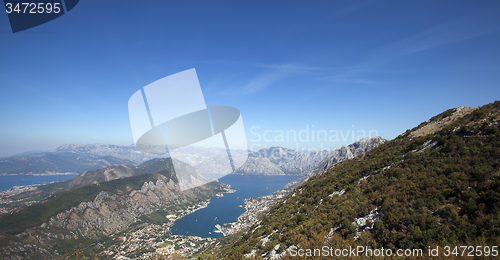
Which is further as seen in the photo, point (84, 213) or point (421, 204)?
point (84, 213)

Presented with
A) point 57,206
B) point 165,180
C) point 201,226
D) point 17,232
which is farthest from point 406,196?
point 165,180

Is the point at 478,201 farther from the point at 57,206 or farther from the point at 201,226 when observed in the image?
the point at 57,206

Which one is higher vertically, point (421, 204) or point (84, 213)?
point (421, 204)

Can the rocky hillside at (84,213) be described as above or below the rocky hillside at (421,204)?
below

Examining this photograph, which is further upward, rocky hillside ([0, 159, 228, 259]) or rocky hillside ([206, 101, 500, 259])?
rocky hillside ([206, 101, 500, 259])

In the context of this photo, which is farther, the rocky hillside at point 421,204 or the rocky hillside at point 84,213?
the rocky hillside at point 84,213
